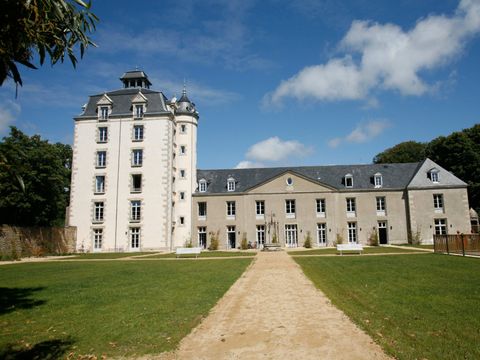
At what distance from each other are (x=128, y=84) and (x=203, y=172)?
11.6 m

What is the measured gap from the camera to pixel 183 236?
33.9m

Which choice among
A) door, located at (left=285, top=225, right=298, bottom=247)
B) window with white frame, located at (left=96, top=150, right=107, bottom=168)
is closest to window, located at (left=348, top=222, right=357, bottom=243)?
door, located at (left=285, top=225, right=298, bottom=247)

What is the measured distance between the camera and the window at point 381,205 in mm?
33781

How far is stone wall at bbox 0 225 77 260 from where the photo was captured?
23516mm

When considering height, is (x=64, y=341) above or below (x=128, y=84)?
below

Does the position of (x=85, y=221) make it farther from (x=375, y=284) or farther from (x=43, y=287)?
(x=375, y=284)

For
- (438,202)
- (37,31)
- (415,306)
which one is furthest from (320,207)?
(37,31)

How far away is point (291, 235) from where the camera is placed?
111ft

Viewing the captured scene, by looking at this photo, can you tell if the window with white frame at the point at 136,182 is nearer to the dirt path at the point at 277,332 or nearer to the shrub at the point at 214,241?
the shrub at the point at 214,241

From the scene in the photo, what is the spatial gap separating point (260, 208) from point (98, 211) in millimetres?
14639

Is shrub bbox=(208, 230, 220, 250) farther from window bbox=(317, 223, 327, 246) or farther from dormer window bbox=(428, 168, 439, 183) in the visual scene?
dormer window bbox=(428, 168, 439, 183)

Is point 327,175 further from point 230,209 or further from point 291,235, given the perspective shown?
point 230,209

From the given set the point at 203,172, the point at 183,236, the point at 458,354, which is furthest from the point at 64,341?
the point at 203,172

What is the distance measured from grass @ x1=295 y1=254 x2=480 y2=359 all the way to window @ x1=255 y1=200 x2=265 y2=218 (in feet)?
70.5
